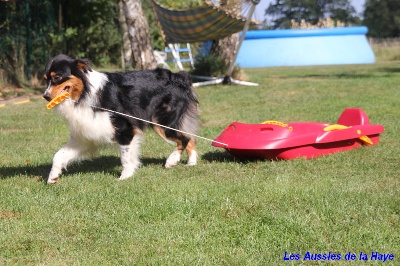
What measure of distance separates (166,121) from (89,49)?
638 inches

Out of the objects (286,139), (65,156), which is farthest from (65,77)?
(286,139)

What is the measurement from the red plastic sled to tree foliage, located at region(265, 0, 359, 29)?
5494cm

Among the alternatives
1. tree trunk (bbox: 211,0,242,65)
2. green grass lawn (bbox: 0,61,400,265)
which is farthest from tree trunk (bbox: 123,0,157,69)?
green grass lawn (bbox: 0,61,400,265)

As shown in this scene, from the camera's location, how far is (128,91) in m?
6.02

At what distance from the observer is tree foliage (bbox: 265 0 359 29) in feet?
200

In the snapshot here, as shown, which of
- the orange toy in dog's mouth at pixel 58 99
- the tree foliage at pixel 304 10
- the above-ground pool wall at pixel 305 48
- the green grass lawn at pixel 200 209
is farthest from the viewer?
the tree foliage at pixel 304 10

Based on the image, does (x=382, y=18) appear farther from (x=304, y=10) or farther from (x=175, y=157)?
(x=175, y=157)

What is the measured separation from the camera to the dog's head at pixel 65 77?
5379 millimetres

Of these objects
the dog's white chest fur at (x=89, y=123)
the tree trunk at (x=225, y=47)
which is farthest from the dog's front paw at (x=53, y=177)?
the tree trunk at (x=225, y=47)

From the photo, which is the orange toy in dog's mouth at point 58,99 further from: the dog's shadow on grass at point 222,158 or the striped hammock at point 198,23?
the striped hammock at point 198,23

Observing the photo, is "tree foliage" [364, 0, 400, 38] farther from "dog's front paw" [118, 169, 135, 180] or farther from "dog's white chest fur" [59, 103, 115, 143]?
"dog's white chest fur" [59, 103, 115, 143]

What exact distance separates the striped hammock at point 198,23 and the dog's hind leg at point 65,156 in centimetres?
792

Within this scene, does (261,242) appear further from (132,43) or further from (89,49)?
(89,49)

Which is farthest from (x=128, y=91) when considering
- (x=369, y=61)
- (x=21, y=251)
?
(x=369, y=61)
